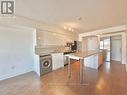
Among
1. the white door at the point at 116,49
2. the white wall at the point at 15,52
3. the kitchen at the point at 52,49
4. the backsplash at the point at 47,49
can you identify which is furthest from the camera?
the white door at the point at 116,49

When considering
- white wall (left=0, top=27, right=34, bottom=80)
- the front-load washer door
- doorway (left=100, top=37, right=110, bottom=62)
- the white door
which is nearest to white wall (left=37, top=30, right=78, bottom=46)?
white wall (left=0, top=27, right=34, bottom=80)

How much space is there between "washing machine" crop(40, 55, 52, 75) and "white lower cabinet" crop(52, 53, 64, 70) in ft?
1.10

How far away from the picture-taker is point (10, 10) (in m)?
3.25

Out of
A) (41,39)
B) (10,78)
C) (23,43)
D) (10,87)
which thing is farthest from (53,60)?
(10,87)

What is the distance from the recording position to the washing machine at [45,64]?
445cm

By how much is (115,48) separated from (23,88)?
7629 mm

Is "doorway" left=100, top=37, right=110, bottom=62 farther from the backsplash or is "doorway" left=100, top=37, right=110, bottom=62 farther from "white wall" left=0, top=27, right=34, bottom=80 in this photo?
"white wall" left=0, top=27, right=34, bottom=80

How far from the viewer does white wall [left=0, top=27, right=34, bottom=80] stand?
391 centimetres

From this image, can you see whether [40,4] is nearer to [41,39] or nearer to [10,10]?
[10,10]

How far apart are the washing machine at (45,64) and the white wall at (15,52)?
0.88 m

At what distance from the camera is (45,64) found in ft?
15.3

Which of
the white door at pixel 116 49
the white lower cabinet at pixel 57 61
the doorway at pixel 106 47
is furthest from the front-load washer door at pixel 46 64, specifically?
the white door at pixel 116 49

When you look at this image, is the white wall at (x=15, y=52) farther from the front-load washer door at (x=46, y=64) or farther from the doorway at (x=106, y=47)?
the doorway at (x=106, y=47)

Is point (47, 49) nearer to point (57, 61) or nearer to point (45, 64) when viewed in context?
point (57, 61)
